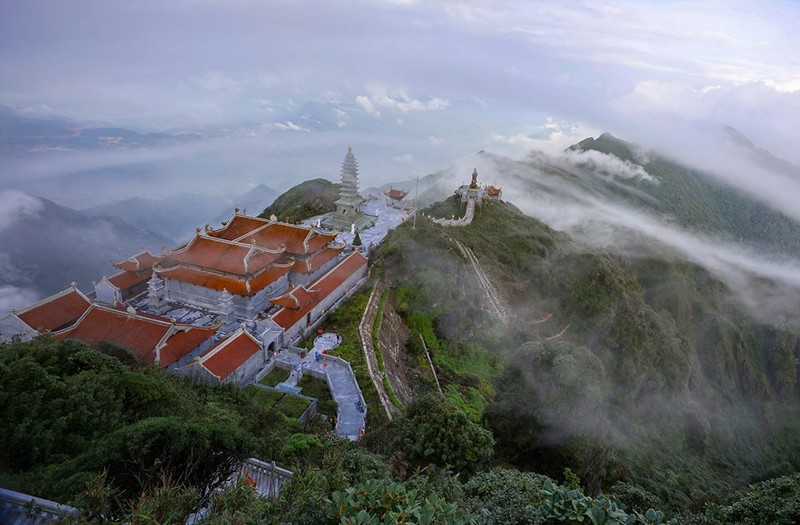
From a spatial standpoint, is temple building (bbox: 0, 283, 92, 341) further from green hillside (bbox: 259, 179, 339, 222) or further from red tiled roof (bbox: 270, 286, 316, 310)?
green hillside (bbox: 259, 179, 339, 222)

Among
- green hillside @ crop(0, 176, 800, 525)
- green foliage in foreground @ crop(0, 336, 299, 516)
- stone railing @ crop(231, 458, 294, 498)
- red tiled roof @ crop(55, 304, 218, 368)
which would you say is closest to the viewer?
green hillside @ crop(0, 176, 800, 525)

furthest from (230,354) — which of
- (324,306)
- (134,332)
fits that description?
(324,306)

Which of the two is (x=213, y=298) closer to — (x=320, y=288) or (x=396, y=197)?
(x=320, y=288)

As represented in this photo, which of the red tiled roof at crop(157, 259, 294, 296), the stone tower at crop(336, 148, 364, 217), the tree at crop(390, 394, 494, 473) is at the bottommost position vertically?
the red tiled roof at crop(157, 259, 294, 296)

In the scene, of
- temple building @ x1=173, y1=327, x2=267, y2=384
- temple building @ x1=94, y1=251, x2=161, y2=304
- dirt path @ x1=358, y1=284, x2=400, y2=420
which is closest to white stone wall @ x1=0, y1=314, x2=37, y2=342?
temple building @ x1=94, y1=251, x2=161, y2=304

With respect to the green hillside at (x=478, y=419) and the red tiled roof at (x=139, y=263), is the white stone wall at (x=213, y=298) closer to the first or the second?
the red tiled roof at (x=139, y=263)

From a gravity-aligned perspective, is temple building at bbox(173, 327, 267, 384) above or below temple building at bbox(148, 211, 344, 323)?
below

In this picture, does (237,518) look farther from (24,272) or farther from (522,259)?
(24,272)

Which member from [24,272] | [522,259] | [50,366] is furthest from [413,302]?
[24,272]
